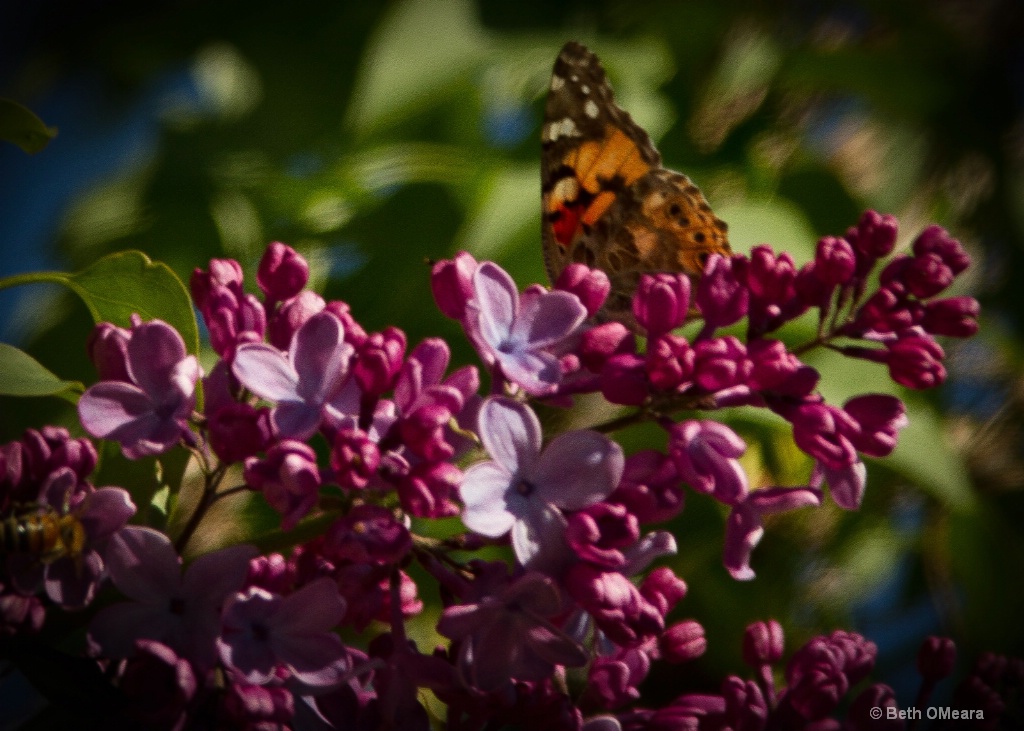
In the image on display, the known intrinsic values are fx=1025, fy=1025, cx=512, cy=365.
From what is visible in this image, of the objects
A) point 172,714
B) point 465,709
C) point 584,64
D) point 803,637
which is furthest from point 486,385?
point 803,637

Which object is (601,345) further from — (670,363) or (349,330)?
(349,330)

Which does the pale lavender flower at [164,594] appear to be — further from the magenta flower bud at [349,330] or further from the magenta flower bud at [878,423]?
the magenta flower bud at [878,423]

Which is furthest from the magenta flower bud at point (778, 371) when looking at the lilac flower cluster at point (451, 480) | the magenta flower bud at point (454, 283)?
the magenta flower bud at point (454, 283)

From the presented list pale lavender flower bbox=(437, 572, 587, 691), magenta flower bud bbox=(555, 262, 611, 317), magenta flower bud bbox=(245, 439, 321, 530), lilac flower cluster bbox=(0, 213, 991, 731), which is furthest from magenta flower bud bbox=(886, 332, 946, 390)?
magenta flower bud bbox=(245, 439, 321, 530)

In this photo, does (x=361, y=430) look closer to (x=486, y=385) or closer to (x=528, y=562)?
(x=528, y=562)

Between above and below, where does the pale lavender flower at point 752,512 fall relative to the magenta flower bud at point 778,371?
below

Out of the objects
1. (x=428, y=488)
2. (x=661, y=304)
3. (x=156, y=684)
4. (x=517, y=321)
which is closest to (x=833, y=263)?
(x=661, y=304)
